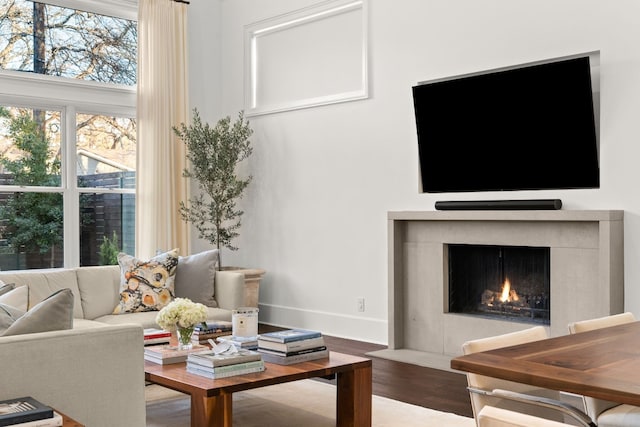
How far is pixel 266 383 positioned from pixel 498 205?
8.22 ft

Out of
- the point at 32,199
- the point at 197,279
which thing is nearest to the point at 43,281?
the point at 197,279

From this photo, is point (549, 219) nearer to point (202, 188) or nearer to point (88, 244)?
point (202, 188)

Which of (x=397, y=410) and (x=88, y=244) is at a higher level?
(x=88, y=244)

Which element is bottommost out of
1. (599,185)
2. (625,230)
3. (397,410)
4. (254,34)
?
(397,410)

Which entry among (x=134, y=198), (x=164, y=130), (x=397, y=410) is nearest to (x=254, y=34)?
(x=164, y=130)

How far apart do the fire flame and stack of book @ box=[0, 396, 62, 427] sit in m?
3.75

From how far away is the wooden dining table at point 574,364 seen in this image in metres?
1.70

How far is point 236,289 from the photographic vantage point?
5492mm

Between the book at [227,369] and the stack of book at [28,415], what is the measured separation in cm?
108

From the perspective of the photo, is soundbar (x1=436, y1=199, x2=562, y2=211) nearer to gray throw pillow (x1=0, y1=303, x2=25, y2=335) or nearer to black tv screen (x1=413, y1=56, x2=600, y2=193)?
black tv screen (x1=413, y1=56, x2=600, y2=193)

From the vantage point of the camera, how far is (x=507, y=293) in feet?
17.6

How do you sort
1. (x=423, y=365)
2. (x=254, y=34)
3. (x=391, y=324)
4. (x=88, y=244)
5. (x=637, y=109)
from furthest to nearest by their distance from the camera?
(x=254, y=34)
(x=88, y=244)
(x=391, y=324)
(x=423, y=365)
(x=637, y=109)

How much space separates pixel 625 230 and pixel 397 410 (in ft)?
6.14

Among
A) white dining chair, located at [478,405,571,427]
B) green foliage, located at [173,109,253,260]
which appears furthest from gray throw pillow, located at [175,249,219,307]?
white dining chair, located at [478,405,571,427]
